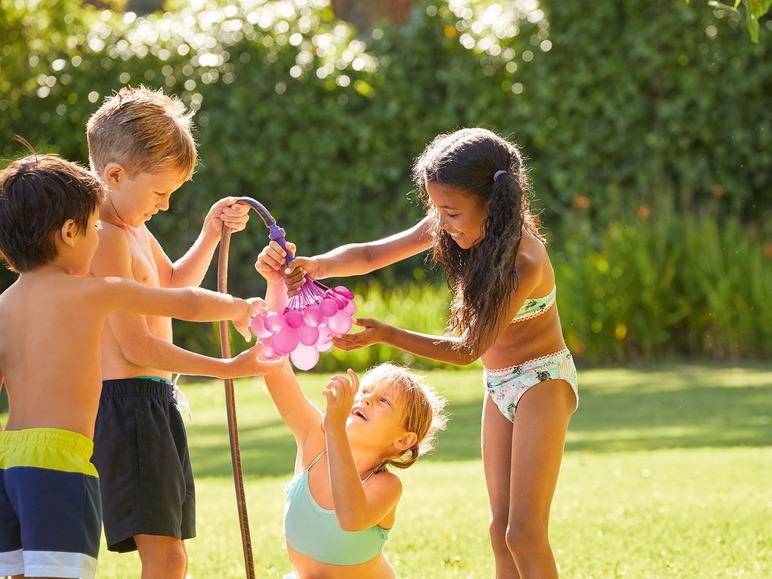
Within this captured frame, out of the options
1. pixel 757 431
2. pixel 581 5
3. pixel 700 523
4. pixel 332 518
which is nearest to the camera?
pixel 332 518

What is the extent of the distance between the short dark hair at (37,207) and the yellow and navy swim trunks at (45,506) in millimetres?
416

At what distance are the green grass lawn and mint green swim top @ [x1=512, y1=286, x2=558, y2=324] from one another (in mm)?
1128

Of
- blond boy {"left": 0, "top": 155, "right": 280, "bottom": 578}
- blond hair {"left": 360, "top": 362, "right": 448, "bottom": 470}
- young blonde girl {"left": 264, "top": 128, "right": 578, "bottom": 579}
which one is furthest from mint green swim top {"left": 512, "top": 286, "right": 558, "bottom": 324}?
blond boy {"left": 0, "top": 155, "right": 280, "bottom": 578}

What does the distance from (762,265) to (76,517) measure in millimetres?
7749

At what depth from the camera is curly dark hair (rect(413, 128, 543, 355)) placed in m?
3.19

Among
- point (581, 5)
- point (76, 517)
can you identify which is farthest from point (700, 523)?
point (581, 5)

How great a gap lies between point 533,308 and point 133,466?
3.98 ft

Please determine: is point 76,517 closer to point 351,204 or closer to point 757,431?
point 757,431

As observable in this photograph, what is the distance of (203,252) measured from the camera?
3596 mm

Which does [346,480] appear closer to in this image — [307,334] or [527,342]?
[307,334]

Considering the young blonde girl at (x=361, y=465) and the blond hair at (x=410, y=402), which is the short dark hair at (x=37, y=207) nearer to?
the young blonde girl at (x=361, y=465)

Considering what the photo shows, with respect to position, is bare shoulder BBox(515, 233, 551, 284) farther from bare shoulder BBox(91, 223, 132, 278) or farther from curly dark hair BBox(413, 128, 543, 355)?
bare shoulder BBox(91, 223, 132, 278)

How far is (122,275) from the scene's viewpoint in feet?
10.2

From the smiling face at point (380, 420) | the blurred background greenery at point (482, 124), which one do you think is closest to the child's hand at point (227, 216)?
the smiling face at point (380, 420)
